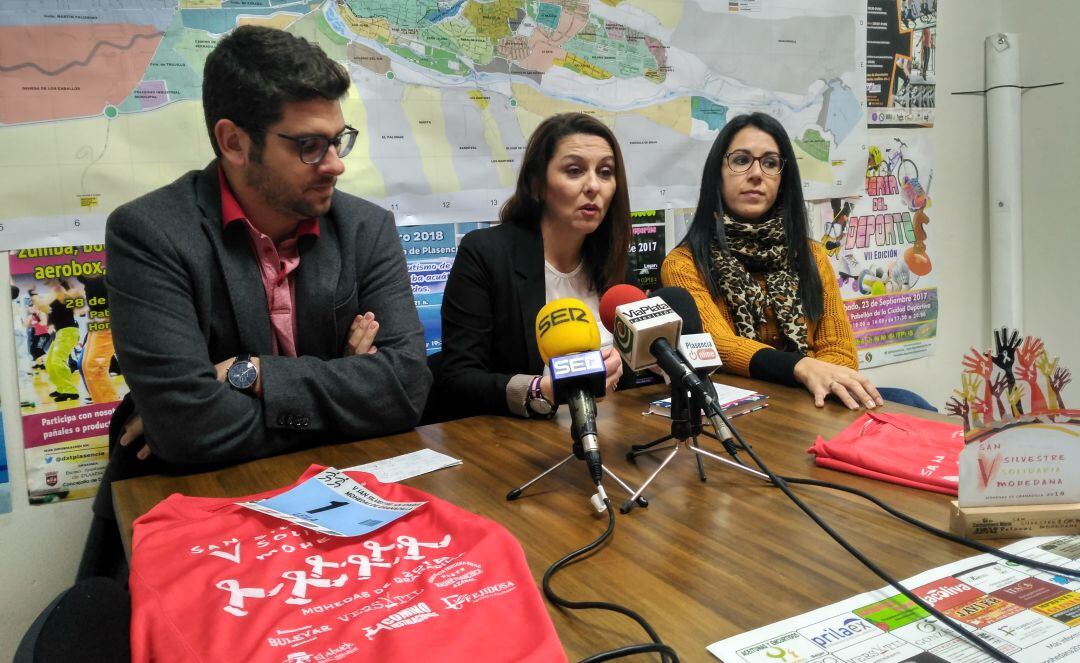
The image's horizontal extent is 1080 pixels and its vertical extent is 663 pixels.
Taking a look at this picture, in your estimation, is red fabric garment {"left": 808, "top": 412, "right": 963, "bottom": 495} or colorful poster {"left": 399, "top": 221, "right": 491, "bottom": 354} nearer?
red fabric garment {"left": 808, "top": 412, "right": 963, "bottom": 495}

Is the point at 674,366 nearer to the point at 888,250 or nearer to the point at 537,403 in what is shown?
the point at 537,403

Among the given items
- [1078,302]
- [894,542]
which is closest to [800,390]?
[894,542]

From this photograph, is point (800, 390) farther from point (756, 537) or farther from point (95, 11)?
point (95, 11)

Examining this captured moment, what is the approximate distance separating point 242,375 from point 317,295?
266mm

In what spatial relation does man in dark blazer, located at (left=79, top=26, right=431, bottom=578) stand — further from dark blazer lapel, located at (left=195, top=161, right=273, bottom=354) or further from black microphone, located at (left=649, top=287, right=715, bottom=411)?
black microphone, located at (left=649, top=287, right=715, bottom=411)

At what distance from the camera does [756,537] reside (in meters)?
0.93

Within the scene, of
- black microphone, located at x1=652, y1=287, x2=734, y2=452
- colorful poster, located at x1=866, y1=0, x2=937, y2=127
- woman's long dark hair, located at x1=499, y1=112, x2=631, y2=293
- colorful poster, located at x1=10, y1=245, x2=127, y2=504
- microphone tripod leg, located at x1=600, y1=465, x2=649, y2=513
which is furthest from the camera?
colorful poster, located at x1=866, y1=0, x2=937, y2=127

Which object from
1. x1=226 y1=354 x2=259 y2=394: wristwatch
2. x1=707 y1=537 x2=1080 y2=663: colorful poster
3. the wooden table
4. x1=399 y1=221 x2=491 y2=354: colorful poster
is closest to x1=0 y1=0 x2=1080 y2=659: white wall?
x1=399 y1=221 x2=491 y2=354: colorful poster

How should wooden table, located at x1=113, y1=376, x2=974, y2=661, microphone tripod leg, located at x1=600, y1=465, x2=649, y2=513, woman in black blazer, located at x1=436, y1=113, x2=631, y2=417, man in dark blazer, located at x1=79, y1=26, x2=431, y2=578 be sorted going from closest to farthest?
wooden table, located at x1=113, y1=376, x2=974, y2=661 → microphone tripod leg, located at x1=600, y1=465, x2=649, y2=513 → man in dark blazer, located at x1=79, y1=26, x2=431, y2=578 → woman in black blazer, located at x1=436, y1=113, x2=631, y2=417

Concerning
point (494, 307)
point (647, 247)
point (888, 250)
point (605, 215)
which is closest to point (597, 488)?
point (494, 307)

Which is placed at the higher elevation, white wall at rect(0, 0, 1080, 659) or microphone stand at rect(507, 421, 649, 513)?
white wall at rect(0, 0, 1080, 659)

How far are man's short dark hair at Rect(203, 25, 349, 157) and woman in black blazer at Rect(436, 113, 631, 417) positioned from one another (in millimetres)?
633

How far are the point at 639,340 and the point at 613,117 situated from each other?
181cm

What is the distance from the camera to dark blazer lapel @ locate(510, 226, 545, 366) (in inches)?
77.4
